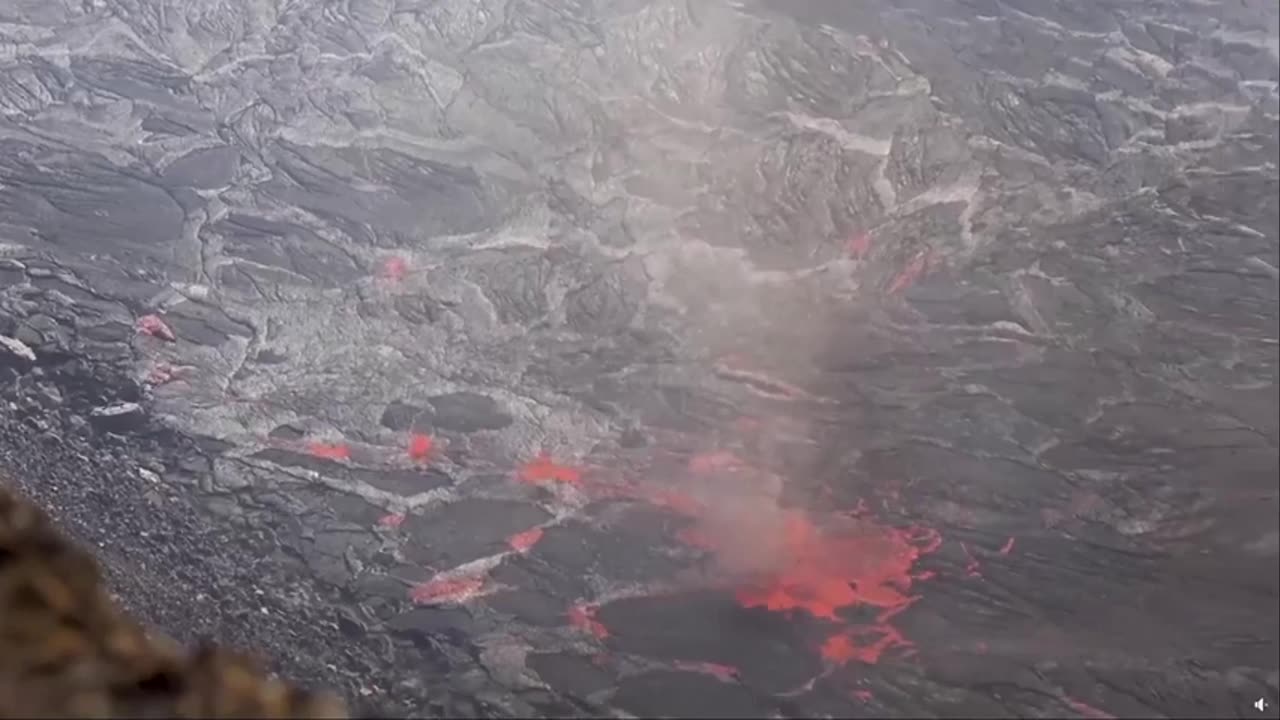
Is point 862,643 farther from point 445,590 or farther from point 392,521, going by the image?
point 392,521

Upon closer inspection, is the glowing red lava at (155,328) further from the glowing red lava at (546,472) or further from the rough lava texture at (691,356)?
the glowing red lava at (546,472)

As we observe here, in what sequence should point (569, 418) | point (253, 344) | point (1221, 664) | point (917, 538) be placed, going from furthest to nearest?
point (253, 344) < point (569, 418) < point (917, 538) < point (1221, 664)

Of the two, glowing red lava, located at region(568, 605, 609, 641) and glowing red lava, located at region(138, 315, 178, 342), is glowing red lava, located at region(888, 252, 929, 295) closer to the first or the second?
glowing red lava, located at region(568, 605, 609, 641)

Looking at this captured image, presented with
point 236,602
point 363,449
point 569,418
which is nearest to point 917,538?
point 569,418

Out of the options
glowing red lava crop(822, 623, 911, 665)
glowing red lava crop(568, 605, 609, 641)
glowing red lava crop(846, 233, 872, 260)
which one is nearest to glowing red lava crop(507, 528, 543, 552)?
glowing red lava crop(568, 605, 609, 641)

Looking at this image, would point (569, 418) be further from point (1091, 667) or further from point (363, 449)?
point (1091, 667)

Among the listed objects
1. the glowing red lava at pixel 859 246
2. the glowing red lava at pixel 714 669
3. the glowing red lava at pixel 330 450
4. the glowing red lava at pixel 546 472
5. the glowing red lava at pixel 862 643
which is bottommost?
the glowing red lava at pixel 714 669

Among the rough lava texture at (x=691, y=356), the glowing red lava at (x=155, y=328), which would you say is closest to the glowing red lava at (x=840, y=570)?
the rough lava texture at (x=691, y=356)

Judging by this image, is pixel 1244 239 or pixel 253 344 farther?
pixel 253 344

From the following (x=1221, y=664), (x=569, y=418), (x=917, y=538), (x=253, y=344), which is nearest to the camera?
(x=1221, y=664)

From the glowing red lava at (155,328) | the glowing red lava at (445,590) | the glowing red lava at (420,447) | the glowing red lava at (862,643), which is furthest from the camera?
the glowing red lava at (155,328)
